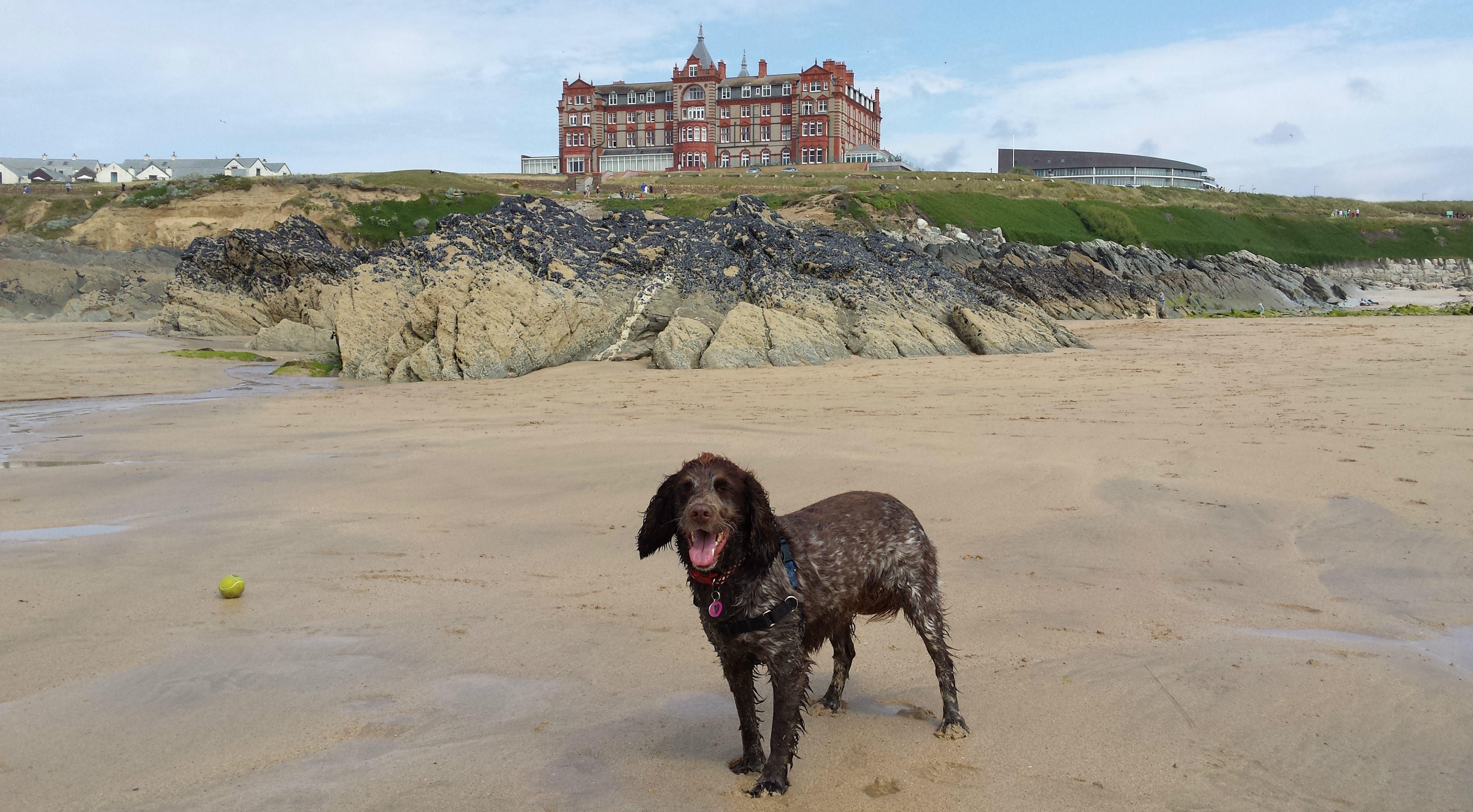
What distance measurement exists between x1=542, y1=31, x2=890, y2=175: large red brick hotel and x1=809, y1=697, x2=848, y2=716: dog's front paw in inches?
3656

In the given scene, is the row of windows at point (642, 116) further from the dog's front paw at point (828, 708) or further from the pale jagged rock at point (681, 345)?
the dog's front paw at point (828, 708)

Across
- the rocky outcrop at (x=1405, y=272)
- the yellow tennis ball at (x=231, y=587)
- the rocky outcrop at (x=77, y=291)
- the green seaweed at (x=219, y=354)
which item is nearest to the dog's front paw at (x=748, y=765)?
the yellow tennis ball at (x=231, y=587)

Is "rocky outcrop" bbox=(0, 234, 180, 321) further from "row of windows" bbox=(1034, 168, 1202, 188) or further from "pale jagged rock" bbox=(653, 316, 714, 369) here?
"row of windows" bbox=(1034, 168, 1202, 188)

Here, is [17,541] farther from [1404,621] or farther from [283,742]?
[1404,621]

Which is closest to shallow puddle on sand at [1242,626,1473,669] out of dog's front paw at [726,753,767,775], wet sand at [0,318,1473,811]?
wet sand at [0,318,1473,811]

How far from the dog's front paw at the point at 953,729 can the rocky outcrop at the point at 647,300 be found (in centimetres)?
1280

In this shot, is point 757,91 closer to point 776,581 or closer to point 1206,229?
point 1206,229

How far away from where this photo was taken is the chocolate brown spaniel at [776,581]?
140 inches

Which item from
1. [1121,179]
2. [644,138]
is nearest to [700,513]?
[644,138]

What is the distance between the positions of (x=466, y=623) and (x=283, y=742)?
142cm

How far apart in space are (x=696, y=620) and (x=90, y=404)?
13615mm

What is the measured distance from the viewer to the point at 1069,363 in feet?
54.4

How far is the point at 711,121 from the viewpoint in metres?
98.2

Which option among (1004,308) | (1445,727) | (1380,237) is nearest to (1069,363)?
(1004,308)
